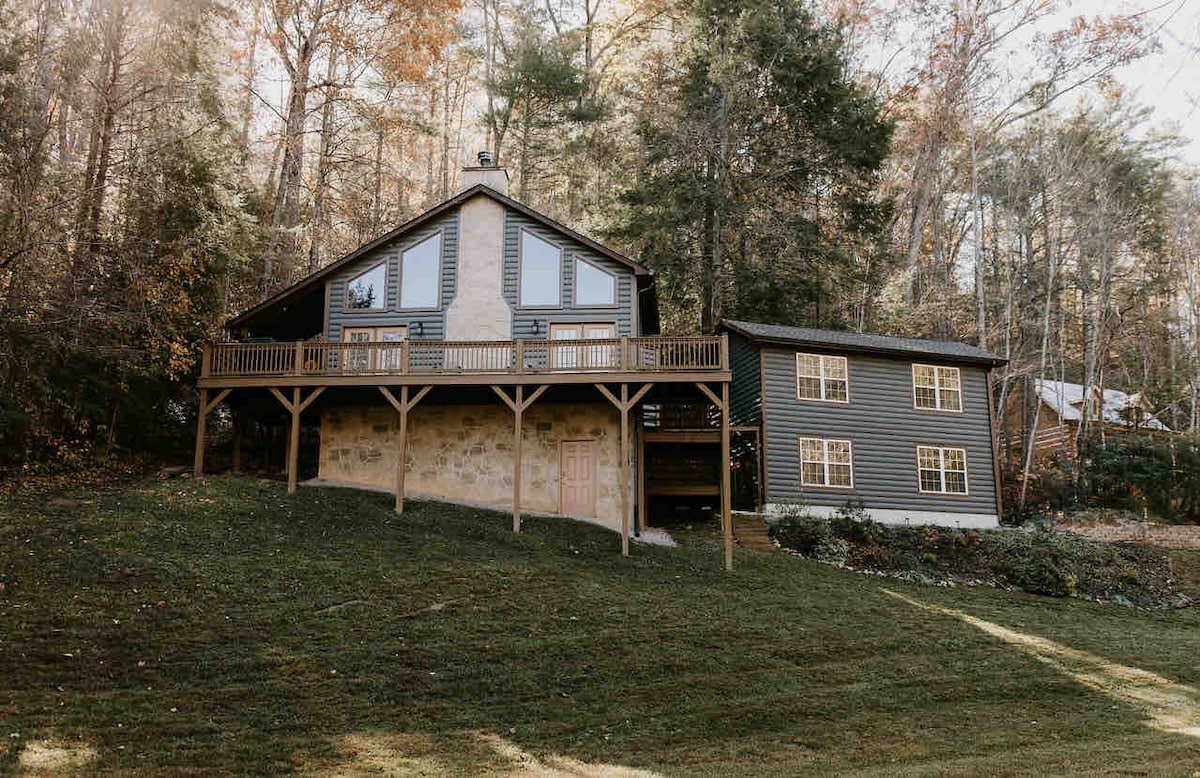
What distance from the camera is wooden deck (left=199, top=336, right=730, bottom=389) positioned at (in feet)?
57.3

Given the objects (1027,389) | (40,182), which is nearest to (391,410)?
(40,182)

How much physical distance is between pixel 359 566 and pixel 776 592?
23.7ft

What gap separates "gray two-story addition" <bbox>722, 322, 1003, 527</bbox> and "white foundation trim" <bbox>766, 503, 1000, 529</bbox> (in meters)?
0.03

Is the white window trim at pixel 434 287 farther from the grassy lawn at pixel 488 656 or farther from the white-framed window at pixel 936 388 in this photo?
the white-framed window at pixel 936 388

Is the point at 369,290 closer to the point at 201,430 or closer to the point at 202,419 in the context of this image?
the point at 202,419

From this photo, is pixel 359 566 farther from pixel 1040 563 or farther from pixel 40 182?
pixel 1040 563

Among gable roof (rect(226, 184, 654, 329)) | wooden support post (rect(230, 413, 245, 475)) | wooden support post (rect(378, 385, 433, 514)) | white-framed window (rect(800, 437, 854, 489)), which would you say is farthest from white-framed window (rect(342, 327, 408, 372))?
white-framed window (rect(800, 437, 854, 489))

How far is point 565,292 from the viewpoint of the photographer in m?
19.9

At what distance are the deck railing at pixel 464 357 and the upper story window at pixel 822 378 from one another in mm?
5034

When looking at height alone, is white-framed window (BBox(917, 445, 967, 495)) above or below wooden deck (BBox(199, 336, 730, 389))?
below

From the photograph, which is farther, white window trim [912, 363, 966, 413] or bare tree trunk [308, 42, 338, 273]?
bare tree trunk [308, 42, 338, 273]

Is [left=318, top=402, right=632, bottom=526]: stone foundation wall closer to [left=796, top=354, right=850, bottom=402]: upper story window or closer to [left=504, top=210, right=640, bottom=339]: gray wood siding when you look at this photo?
[left=504, top=210, right=640, bottom=339]: gray wood siding

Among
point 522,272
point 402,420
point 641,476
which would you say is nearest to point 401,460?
point 402,420

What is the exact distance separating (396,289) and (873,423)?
42.1 ft
